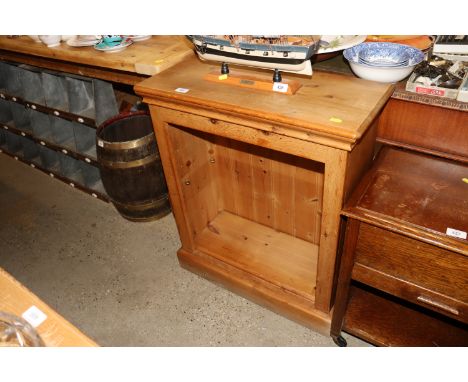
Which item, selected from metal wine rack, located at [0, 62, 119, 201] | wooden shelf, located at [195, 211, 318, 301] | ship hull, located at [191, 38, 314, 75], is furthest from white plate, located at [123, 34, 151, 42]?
wooden shelf, located at [195, 211, 318, 301]

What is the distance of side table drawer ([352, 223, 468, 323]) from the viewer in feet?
4.18

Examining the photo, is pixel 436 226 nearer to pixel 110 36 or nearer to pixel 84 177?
pixel 110 36

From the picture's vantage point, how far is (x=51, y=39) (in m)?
2.31

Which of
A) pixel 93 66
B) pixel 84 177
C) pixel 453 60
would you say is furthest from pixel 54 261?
pixel 453 60

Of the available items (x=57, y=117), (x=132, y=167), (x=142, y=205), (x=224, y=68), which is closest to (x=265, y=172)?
(x=224, y=68)

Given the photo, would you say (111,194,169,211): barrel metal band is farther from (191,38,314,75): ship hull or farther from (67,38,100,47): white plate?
(191,38,314,75): ship hull

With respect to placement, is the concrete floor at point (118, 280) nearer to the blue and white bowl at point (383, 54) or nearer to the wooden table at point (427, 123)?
the wooden table at point (427, 123)

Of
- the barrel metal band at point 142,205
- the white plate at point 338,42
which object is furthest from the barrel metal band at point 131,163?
the white plate at point 338,42

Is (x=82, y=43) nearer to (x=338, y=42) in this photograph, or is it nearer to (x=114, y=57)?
(x=114, y=57)

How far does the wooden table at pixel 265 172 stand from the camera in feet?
4.52

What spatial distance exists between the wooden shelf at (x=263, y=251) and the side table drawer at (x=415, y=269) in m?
0.57

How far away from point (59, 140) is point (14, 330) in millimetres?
2471

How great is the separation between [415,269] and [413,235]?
182mm

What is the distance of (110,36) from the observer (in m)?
2.19
